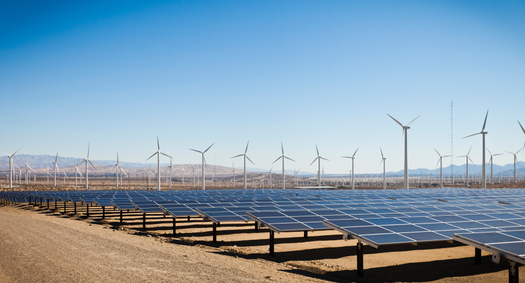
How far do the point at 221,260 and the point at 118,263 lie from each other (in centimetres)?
463

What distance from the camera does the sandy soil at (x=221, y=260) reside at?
1402cm

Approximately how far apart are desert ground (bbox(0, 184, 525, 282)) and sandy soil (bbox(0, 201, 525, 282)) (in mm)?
39

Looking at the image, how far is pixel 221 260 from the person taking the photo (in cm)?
1703

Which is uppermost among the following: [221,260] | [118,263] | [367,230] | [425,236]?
[367,230]

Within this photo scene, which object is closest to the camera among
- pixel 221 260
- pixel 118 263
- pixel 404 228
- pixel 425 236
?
pixel 425 236

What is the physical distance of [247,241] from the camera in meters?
24.2

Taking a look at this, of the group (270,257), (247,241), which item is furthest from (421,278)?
(247,241)

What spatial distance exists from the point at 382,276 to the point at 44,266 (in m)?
14.6

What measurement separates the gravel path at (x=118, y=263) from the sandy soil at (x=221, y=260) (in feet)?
0.12

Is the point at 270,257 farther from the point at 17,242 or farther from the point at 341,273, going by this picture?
the point at 17,242

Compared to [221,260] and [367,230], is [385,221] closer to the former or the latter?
[367,230]

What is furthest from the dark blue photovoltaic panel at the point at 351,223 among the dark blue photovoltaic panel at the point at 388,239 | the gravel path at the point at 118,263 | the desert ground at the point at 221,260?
the gravel path at the point at 118,263

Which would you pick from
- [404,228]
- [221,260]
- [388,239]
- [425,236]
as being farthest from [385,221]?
[221,260]

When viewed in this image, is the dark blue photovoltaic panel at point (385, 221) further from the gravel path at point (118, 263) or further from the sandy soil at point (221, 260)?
the gravel path at point (118, 263)
